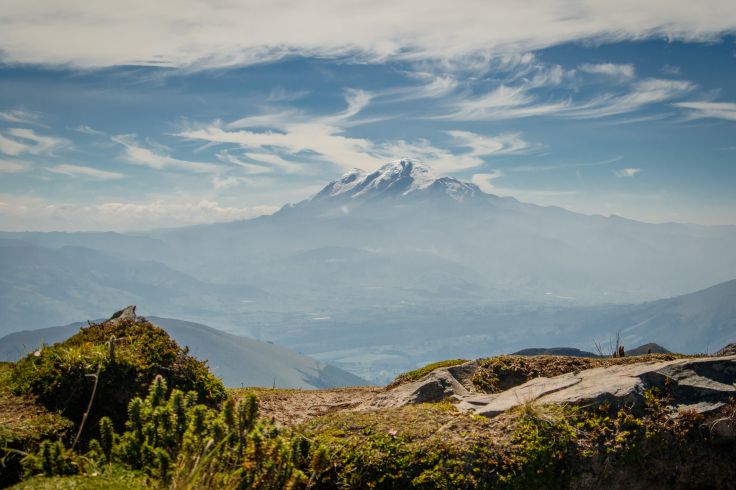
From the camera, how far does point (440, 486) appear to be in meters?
8.16

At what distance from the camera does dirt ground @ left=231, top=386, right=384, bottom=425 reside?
1442 cm

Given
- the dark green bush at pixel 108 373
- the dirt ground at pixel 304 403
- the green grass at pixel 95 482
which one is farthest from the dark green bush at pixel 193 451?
the dirt ground at pixel 304 403

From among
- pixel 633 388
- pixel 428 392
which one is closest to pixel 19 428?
pixel 428 392

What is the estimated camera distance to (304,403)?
55.0 ft

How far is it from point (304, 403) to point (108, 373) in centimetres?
728

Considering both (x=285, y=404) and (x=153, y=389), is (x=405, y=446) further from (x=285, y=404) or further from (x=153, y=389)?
(x=285, y=404)

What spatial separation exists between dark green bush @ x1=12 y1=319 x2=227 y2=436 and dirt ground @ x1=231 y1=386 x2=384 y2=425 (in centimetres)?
255

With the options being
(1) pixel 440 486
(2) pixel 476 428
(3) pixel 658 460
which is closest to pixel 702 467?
(3) pixel 658 460

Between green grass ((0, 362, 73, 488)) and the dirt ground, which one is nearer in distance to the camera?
green grass ((0, 362, 73, 488))

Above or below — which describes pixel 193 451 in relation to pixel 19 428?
below

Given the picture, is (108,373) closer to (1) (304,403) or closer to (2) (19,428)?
(2) (19,428)

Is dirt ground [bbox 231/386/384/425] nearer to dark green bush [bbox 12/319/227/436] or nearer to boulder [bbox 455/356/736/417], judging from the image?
dark green bush [bbox 12/319/227/436]

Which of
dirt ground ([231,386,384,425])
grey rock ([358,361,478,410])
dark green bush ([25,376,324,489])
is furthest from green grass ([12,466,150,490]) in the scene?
grey rock ([358,361,478,410])

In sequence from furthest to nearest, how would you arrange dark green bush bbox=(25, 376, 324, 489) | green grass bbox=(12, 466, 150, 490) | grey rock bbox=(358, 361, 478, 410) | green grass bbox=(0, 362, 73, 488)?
grey rock bbox=(358, 361, 478, 410) < green grass bbox=(0, 362, 73, 488) < dark green bush bbox=(25, 376, 324, 489) < green grass bbox=(12, 466, 150, 490)
